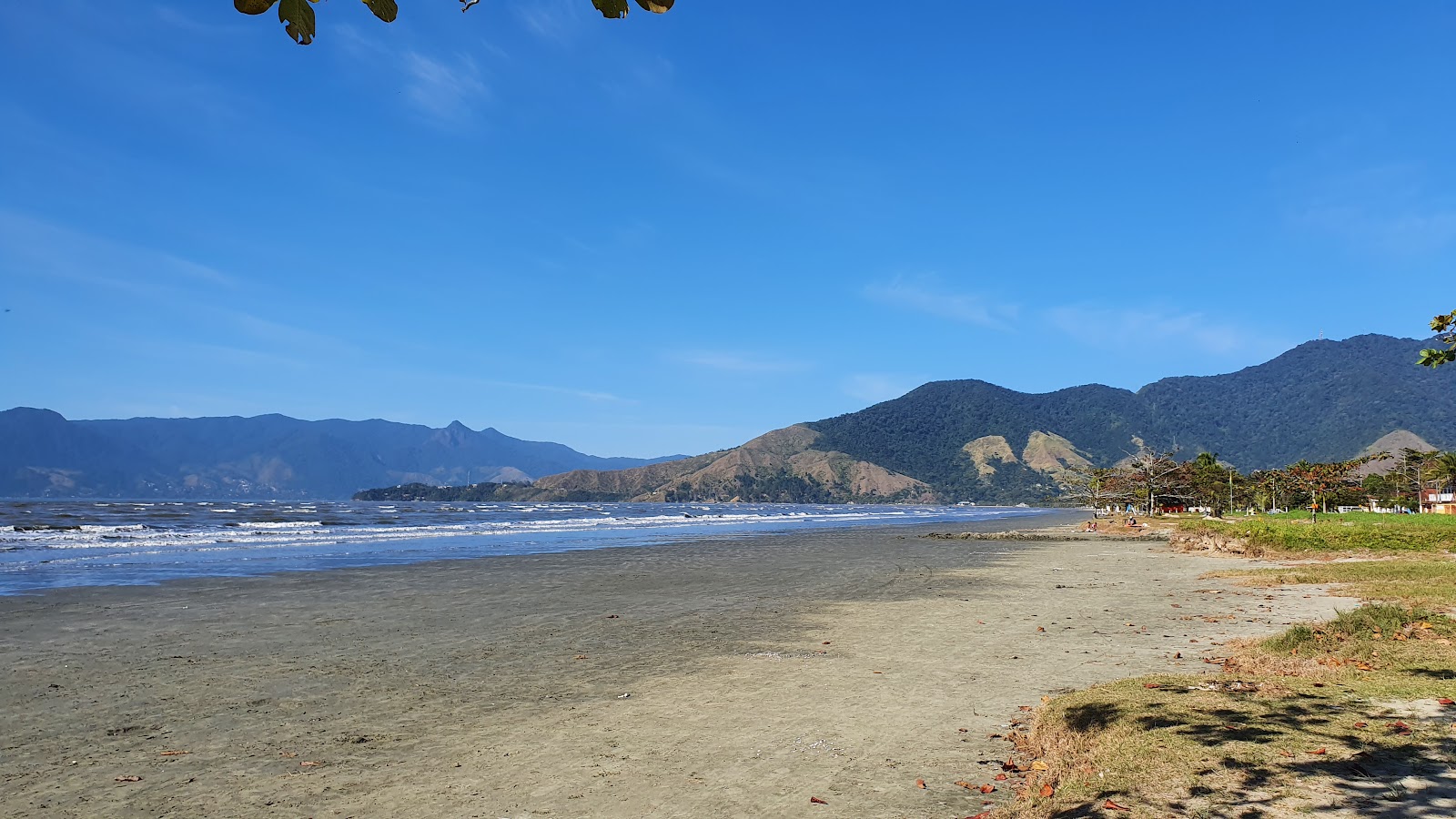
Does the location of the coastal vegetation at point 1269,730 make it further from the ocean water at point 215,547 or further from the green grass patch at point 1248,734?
the ocean water at point 215,547

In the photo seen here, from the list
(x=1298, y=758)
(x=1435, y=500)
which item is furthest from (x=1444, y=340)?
(x=1435, y=500)

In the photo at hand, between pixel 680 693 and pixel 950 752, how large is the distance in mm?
3061

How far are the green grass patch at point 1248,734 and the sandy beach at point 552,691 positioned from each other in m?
0.66

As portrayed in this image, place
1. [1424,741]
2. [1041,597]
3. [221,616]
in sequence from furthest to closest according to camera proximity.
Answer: [1041,597] → [221,616] → [1424,741]

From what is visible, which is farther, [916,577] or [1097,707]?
[916,577]

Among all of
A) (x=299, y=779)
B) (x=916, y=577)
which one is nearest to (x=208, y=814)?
(x=299, y=779)

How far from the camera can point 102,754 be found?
6383 millimetres

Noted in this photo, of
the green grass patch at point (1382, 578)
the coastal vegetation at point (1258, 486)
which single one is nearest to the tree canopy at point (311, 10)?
the green grass patch at point (1382, 578)

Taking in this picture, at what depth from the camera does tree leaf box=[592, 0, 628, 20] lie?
2508 mm

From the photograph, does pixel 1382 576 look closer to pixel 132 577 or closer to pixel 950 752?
pixel 950 752

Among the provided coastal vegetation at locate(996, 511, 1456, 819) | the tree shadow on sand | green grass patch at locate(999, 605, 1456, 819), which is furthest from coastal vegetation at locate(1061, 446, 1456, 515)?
the tree shadow on sand

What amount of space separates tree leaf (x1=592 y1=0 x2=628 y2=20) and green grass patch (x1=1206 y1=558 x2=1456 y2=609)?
13405 millimetres

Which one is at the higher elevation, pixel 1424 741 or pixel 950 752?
pixel 1424 741

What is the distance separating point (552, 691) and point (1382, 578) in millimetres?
16897
